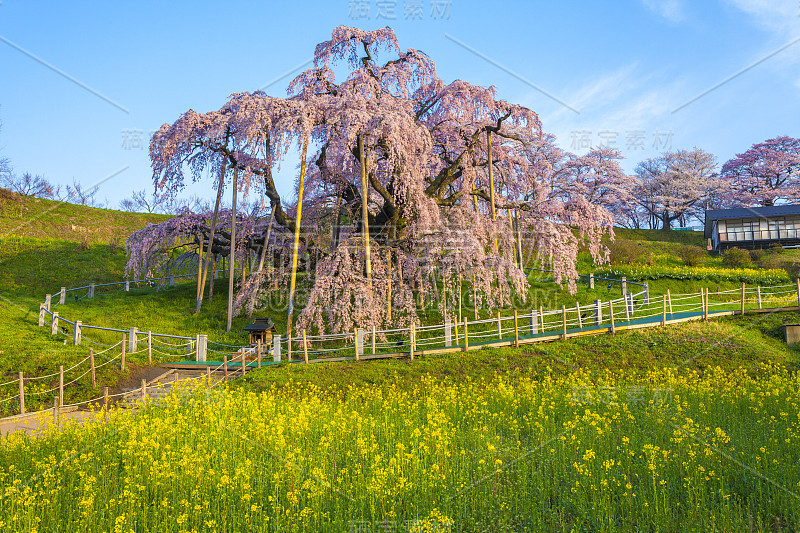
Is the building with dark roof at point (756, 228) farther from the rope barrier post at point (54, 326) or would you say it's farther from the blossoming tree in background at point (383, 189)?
the rope barrier post at point (54, 326)

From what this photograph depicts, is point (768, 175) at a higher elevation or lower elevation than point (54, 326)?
higher

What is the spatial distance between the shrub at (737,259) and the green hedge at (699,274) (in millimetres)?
2622

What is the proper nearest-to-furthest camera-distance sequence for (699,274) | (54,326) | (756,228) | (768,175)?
1. (54,326)
2. (699,274)
3. (756,228)
4. (768,175)

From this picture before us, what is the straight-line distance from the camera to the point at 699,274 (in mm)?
32156

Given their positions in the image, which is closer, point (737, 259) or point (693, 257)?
point (737, 259)

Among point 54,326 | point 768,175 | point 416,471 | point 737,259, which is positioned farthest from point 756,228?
point 54,326

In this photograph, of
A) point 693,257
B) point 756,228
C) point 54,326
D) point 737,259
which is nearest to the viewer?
point 54,326

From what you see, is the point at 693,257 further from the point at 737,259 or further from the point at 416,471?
the point at 416,471

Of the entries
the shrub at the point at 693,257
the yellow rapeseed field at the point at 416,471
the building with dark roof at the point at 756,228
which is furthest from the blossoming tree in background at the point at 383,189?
the building with dark roof at the point at 756,228

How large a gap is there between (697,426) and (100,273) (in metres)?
39.5

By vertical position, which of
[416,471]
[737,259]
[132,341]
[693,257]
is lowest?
[416,471]

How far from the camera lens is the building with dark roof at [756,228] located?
44531 mm

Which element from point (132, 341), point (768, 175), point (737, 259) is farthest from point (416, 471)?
point (768, 175)

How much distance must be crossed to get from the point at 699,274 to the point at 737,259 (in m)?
7.93
